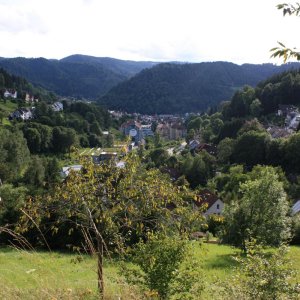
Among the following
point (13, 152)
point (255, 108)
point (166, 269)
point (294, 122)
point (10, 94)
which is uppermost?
point (10, 94)

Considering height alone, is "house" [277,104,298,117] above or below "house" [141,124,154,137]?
above

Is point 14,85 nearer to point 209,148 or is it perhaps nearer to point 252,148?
point 209,148

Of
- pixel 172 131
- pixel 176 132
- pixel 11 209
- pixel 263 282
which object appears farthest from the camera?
pixel 172 131

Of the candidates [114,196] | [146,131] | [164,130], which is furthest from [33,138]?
[114,196]

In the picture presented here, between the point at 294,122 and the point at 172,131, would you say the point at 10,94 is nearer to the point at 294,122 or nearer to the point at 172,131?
the point at 172,131

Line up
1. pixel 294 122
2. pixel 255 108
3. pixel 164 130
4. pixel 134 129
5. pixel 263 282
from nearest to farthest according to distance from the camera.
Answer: pixel 263 282 < pixel 294 122 < pixel 255 108 < pixel 134 129 < pixel 164 130

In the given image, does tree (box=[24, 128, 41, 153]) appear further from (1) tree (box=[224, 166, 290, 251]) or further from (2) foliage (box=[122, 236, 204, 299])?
(2) foliage (box=[122, 236, 204, 299])

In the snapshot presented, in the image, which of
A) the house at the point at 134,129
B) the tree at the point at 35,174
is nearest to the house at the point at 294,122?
the tree at the point at 35,174

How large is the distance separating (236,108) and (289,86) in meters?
12.2

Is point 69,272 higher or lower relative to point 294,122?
lower

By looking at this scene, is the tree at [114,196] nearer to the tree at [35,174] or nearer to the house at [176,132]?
the tree at [35,174]

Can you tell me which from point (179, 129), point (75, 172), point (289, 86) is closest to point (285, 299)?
point (75, 172)

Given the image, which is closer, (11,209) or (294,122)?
(11,209)

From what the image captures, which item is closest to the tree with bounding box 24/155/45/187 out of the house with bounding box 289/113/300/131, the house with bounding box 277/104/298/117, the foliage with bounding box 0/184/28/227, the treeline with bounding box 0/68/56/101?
the foliage with bounding box 0/184/28/227
